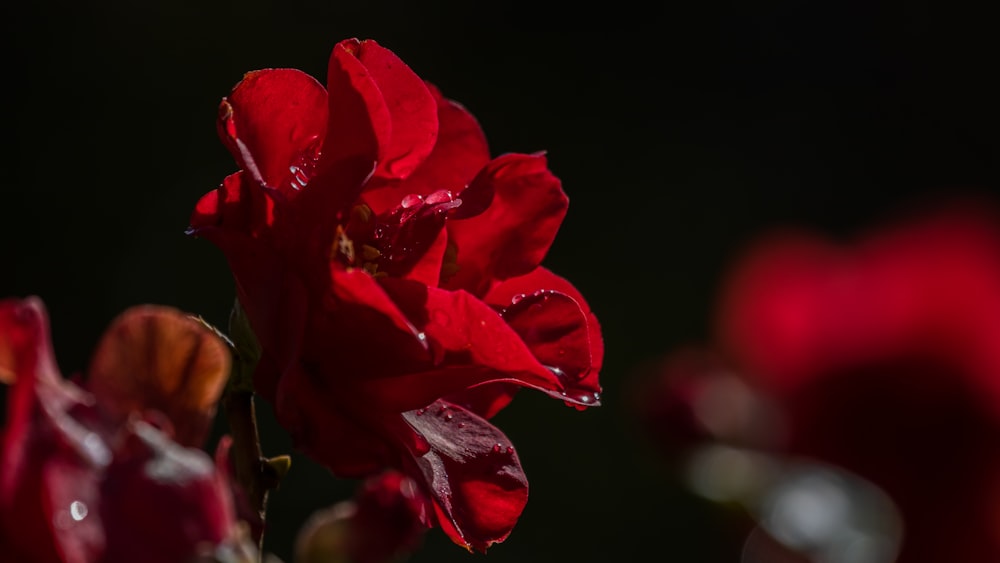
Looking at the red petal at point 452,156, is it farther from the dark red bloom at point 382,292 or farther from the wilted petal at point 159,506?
the wilted petal at point 159,506

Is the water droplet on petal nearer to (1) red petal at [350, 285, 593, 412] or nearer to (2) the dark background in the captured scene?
(1) red petal at [350, 285, 593, 412]

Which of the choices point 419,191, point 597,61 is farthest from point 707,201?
point 419,191

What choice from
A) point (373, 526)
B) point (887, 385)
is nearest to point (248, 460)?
point (373, 526)

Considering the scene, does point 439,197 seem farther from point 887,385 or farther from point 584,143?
point 584,143

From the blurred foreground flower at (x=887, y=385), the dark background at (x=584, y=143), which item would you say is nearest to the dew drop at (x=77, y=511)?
the blurred foreground flower at (x=887, y=385)

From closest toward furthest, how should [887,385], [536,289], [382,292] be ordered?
1. [382,292]
2. [536,289]
3. [887,385]

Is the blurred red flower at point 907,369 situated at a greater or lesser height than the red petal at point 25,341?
lesser
